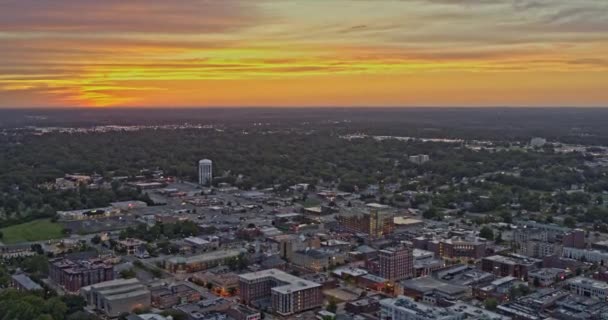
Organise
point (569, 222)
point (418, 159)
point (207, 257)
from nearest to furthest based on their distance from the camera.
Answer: point (207, 257)
point (569, 222)
point (418, 159)

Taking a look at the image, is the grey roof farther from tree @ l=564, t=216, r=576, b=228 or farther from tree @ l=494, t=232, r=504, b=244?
tree @ l=564, t=216, r=576, b=228

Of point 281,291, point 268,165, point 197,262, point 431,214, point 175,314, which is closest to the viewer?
point 175,314

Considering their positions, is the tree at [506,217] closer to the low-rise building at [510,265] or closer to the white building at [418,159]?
the low-rise building at [510,265]

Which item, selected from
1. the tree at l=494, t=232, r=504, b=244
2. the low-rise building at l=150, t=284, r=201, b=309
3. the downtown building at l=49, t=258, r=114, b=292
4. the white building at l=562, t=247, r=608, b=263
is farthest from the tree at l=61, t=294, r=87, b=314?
the white building at l=562, t=247, r=608, b=263

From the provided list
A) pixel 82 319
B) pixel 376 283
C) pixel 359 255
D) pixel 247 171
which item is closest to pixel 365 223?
pixel 359 255

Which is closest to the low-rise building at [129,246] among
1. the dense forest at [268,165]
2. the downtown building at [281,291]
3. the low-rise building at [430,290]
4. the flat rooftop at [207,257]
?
the flat rooftop at [207,257]

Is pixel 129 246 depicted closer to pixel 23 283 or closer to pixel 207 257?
pixel 207 257

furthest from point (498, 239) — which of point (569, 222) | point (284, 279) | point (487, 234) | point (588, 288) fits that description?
point (284, 279)

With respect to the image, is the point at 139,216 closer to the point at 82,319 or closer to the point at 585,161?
the point at 82,319
